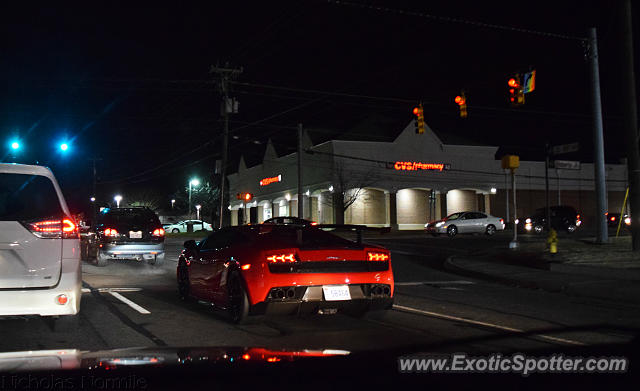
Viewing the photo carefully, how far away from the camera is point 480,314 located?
9305 millimetres

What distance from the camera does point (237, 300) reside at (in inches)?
320

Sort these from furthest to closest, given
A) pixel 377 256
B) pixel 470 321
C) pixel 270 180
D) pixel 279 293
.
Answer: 1. pixel 270 180
2. pixel 470 321
3. pixel 377 256
4. pixel 279 293

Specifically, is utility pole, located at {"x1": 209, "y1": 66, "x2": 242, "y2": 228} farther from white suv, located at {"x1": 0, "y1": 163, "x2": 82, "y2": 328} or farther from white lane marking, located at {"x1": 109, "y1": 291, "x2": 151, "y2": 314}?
white suv, located at {"x1": 0, "y1": 163, "x2": 82, "y2": 328}

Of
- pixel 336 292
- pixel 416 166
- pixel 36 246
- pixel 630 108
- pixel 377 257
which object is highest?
pixel 416 166

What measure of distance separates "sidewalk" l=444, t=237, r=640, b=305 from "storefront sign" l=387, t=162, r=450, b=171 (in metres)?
33.6

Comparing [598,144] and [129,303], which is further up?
[598,144]

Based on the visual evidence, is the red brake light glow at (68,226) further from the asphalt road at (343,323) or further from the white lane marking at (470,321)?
the white lane marking at (470,321)

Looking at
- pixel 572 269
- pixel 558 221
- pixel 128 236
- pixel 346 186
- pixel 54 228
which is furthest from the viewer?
pixel 346 186

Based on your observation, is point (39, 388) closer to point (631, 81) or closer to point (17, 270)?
point (17, 270)

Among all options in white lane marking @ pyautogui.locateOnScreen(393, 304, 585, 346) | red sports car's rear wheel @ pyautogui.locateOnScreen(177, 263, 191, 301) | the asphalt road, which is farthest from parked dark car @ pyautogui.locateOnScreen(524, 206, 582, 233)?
red sports car's rear wheel @ pyautogui.locateOnScreen(177, 263, 191, 301)

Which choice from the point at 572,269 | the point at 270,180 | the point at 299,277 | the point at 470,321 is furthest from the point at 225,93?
the point at 299,277

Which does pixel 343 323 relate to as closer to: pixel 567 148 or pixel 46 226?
pixel 46 226

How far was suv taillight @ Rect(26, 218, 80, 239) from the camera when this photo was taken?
6.79 metres

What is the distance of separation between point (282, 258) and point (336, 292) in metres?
0.78
